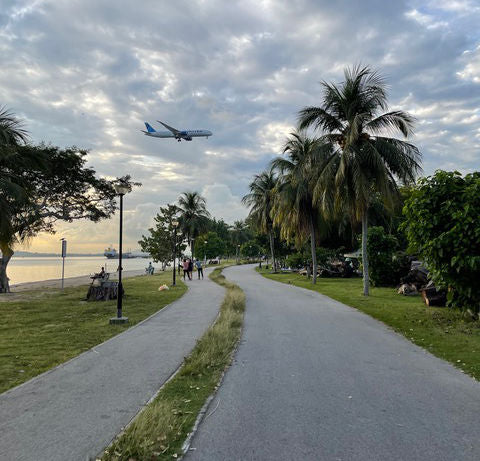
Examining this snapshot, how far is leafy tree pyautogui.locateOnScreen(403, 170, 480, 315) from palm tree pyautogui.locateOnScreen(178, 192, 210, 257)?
42773 mm

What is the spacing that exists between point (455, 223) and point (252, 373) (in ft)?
23.2

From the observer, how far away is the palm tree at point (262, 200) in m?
38.3

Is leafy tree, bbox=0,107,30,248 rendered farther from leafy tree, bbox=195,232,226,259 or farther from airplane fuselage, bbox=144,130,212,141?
leafy tree, bbox=195,232,226,259

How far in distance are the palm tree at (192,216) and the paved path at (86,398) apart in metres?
43.9

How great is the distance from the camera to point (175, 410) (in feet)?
13.9

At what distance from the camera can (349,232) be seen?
40031 mm

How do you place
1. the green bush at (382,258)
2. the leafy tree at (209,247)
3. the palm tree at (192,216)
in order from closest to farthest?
the green bush at (382,258) → the palm tree at (192,216) → the leafy tree at (209,247)

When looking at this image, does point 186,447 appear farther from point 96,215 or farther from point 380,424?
point 96,215

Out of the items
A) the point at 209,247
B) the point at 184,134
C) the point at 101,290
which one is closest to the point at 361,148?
the point at 101,290

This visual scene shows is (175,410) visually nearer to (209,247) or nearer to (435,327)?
(435,327)

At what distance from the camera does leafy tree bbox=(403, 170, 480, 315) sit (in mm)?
9219

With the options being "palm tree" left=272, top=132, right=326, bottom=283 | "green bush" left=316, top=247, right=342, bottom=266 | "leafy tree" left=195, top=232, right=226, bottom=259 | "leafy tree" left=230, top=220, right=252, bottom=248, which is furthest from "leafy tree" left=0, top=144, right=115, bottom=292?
"leafy tree" left=230, top=220, right=252, bottom=248

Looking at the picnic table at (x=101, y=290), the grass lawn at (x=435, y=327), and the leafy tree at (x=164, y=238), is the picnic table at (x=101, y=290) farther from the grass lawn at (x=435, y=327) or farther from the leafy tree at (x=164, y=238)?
the leafy tree at (x=164, y=238)

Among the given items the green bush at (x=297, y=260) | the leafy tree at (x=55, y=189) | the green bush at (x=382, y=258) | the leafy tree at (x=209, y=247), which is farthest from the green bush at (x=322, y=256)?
the leafy tree at (x=209, y=247)
